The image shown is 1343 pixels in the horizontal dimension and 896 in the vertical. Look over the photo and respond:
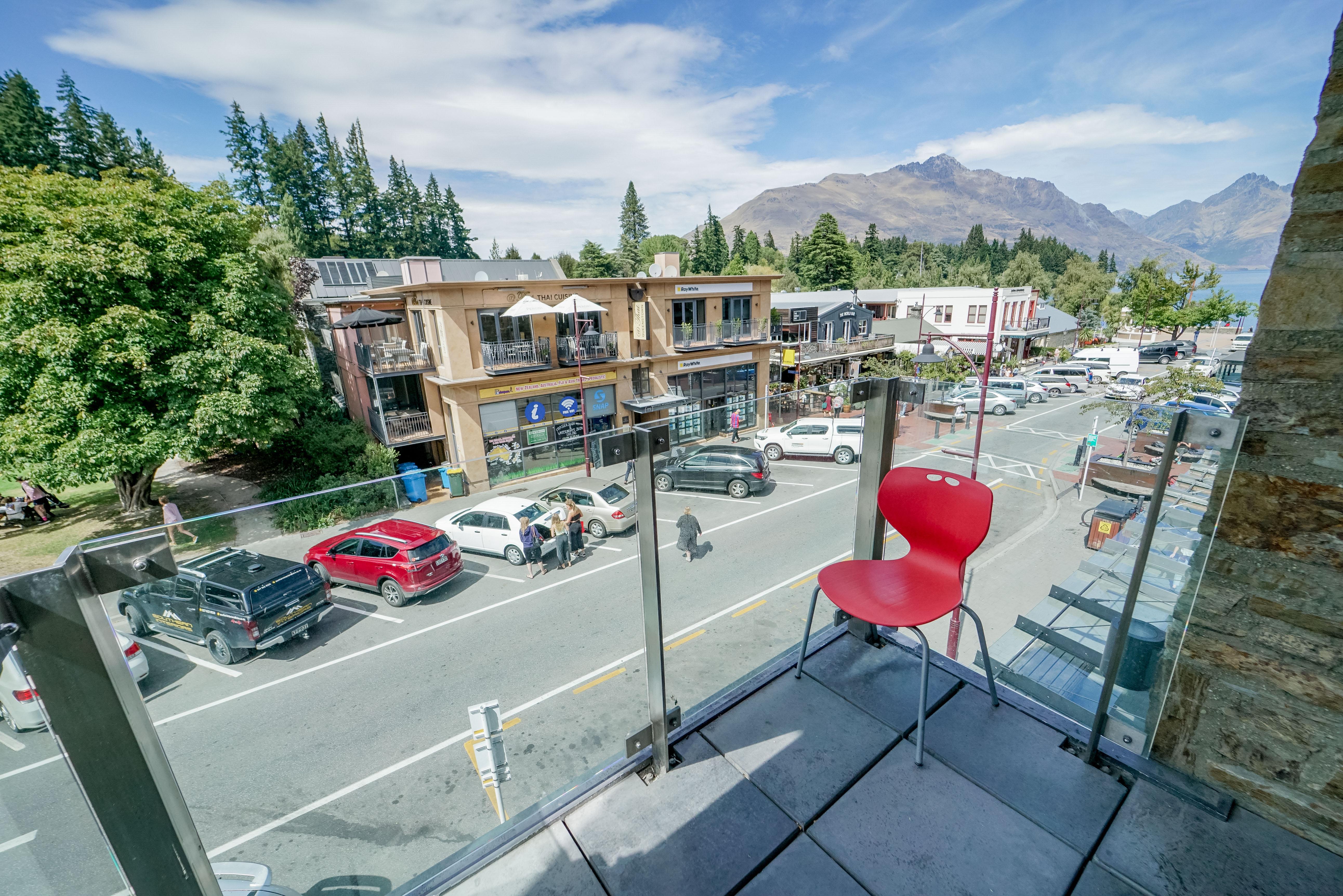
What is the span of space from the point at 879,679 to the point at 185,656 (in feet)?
12.3

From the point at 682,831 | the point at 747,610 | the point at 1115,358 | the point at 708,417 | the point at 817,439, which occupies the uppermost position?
the point at 708,417

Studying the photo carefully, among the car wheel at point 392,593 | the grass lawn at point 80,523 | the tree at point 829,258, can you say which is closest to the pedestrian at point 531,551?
Result: the car wheel at point 392,593

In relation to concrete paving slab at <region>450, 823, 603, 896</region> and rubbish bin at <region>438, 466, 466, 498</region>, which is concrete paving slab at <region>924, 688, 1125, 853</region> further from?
rubbish bin at <region>438, 466, 466, 498</region>

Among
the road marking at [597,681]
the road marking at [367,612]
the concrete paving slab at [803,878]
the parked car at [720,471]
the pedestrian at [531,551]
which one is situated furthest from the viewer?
the road marking at [597,681]

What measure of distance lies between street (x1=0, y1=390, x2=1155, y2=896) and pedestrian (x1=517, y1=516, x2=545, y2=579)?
173mm

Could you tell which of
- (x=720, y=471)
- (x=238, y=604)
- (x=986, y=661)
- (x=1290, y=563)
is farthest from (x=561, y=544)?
(x=1290, y=563)

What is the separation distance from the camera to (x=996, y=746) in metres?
2.44

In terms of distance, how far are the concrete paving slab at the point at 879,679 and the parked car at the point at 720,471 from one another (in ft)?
3.57

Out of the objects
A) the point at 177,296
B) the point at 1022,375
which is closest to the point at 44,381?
the point at 177,296

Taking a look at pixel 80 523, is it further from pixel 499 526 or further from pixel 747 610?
pixel 747 610

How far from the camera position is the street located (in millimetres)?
3273

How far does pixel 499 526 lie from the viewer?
161 inches

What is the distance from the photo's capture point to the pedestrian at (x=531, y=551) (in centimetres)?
429

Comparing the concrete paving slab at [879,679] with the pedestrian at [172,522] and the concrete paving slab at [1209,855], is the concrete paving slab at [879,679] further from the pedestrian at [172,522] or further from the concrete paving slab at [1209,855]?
the pedestrian at [172,522]
